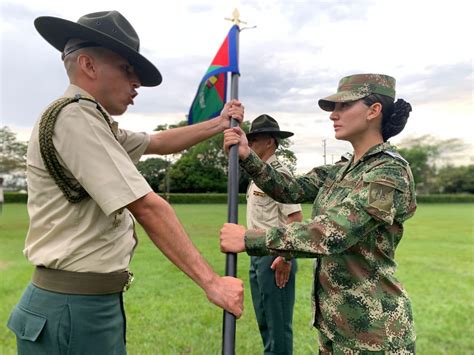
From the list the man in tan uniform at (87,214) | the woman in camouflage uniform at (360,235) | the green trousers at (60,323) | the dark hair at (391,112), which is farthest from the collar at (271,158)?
the green trousers at (60,323)

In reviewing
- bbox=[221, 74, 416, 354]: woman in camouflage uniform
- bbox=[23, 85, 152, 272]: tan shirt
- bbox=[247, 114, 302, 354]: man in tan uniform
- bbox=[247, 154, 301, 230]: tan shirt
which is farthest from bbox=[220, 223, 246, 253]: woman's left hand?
bbox=[247, 154, 301, 230]: tan shirt

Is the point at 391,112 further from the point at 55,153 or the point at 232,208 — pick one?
the point at 55,153

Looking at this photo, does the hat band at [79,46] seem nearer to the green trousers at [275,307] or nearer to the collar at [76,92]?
the collar at [76,92]

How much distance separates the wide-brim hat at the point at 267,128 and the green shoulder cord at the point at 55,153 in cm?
297

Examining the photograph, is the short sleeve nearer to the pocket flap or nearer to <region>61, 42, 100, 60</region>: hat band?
<region>61, 42, 100, 60</region>: hat band

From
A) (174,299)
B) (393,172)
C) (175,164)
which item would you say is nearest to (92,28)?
(393,172)

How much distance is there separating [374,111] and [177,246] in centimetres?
136

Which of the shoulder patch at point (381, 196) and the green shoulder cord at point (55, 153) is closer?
the green shoulder cord at point (55, 153)

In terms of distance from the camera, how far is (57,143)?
1.91 m

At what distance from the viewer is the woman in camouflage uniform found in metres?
2.15

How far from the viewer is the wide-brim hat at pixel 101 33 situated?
2.11m

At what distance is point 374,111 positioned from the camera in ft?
8.13

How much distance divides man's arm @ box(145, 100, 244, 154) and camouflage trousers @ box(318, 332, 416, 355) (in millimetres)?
1594

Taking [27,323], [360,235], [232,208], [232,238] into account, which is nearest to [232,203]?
[232,208]
